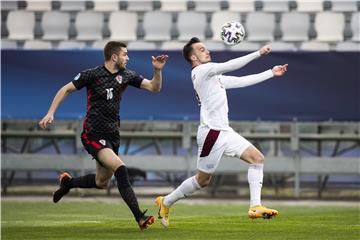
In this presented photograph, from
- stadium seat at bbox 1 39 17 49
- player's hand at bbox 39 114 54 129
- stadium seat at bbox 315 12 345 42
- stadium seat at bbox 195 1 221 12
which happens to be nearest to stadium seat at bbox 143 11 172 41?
stadium seat at bbox 195 1 221 12

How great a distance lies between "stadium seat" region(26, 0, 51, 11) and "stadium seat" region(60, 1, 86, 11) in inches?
12.9

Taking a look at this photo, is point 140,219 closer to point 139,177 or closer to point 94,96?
point 94,96

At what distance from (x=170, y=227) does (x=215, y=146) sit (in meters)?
1.06

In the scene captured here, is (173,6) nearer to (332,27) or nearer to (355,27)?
(332,27)

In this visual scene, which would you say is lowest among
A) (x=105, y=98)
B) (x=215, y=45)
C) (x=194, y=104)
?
(x=194, y=104)

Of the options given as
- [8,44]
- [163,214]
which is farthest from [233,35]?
[8,44]

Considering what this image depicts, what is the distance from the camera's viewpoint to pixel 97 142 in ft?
40.0

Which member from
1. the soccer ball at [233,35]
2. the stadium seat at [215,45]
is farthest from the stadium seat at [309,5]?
the soccer ball at [233,35]

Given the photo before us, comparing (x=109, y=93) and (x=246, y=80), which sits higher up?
(x=246, y=80)

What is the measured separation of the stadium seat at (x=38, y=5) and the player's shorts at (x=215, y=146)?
1333cm

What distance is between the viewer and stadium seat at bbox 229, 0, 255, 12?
81.0 feet

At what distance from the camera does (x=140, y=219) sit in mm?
11562

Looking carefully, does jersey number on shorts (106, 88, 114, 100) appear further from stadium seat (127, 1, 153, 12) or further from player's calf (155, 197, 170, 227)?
stadium seat (127, 1, 153, 12)

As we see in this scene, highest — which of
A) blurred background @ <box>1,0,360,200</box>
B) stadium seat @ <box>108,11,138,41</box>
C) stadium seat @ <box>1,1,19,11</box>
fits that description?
stadium seat @ <box>1,1,19,11</box>
